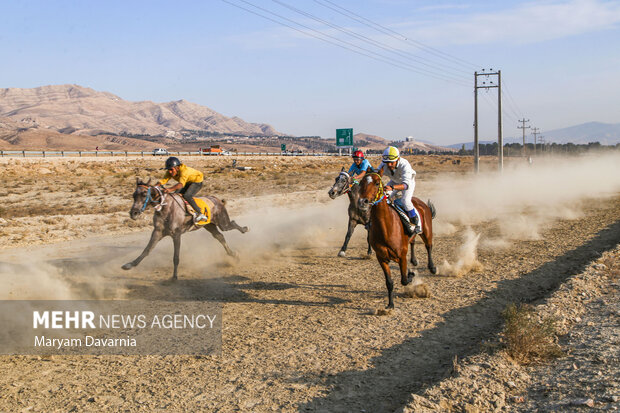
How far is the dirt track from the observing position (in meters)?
6.32

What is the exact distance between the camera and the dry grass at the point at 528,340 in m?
7.15

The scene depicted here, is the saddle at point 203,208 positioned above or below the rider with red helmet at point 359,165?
below

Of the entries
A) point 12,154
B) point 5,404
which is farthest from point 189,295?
point 12,154

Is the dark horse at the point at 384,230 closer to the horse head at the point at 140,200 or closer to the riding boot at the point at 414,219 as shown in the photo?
the riding boot at the point at 414,219

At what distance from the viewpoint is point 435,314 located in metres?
9.46

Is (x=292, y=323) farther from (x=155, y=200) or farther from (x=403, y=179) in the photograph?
(x=155, y=200)

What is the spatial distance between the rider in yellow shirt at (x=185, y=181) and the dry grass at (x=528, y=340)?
824 centimetres

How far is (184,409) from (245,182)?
36104 mm

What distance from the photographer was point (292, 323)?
9.16 m

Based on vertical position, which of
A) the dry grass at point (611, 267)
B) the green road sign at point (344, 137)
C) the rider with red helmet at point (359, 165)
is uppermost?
the green road sign at point (344, 137)

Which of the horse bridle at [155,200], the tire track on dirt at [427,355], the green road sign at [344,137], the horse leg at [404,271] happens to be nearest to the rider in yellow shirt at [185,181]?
the horse bridle at [155,200]

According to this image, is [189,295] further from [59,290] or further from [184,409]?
[184,409]

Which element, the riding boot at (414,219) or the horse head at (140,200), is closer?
the riding boot at (414,219)

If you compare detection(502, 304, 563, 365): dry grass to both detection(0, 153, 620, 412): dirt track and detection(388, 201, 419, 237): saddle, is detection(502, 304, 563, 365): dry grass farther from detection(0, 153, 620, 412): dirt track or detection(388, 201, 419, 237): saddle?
detection(388, 201, 419, 237): saddle
